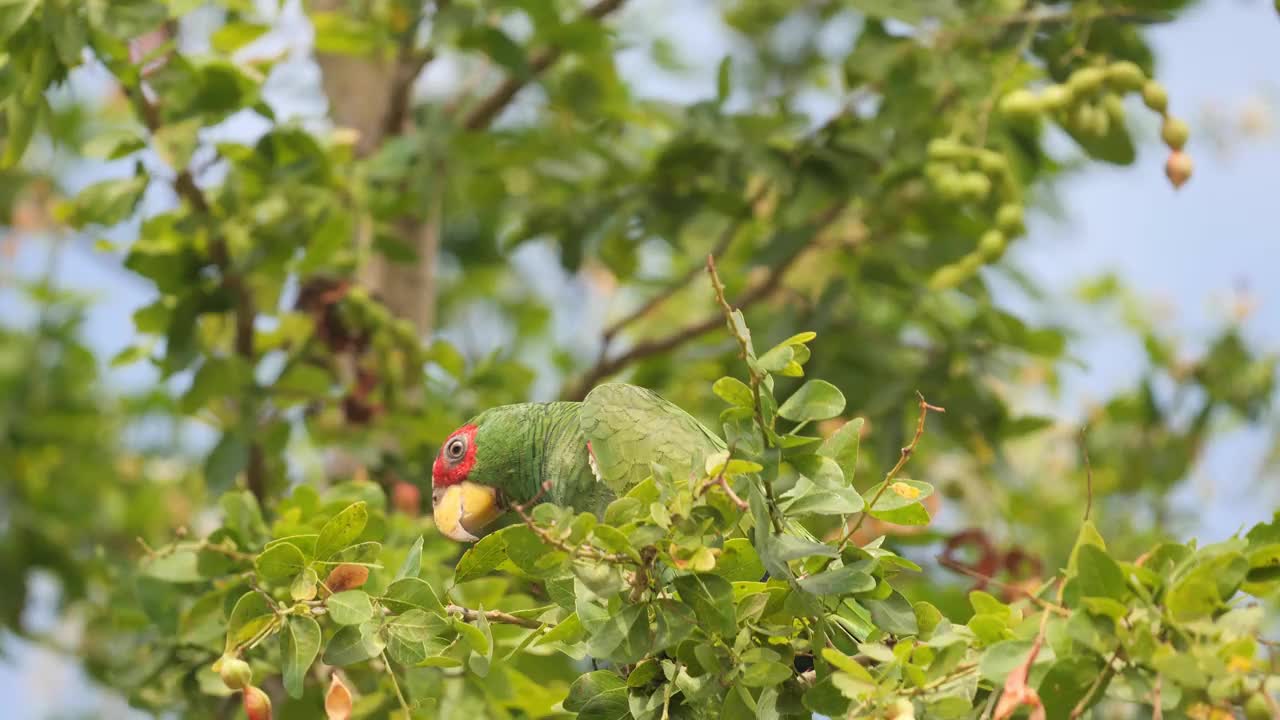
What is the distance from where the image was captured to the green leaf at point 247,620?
1449mm

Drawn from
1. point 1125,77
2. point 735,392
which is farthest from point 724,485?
point 1125,77

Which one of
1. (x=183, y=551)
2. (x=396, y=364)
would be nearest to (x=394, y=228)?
(x=396, y=364)

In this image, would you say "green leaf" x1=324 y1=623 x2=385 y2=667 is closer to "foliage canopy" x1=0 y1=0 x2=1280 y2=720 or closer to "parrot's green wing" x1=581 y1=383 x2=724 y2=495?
"foliage canopy" x1=0 y1=0 x2=1280 y2=720

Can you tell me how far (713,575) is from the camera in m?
1.32

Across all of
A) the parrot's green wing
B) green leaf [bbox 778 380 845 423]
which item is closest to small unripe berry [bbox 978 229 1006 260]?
the parrot's green wing

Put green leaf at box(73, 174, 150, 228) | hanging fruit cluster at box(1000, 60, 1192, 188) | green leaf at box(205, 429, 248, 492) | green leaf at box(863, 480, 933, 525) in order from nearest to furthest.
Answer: green leaf at box(863, 480, 933, 525) < hanging fruit cluster at box(1000, 60, 1192, 188) < green leaf at box(73, 174, 150, 228) < green leaf at box(205, 429, 248, 492)

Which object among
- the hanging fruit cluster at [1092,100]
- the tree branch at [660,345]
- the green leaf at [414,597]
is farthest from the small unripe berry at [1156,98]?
the green leaf at [414,597]

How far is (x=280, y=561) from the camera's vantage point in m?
1.46

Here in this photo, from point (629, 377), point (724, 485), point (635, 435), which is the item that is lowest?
point (629, 377)

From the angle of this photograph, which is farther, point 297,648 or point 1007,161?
point 1007,161

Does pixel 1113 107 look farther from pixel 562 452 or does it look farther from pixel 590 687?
pixel 590 687

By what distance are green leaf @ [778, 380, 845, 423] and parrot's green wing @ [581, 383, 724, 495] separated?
48cm

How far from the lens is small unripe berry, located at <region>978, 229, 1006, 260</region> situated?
2438mm

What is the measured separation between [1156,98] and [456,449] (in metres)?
1.26
